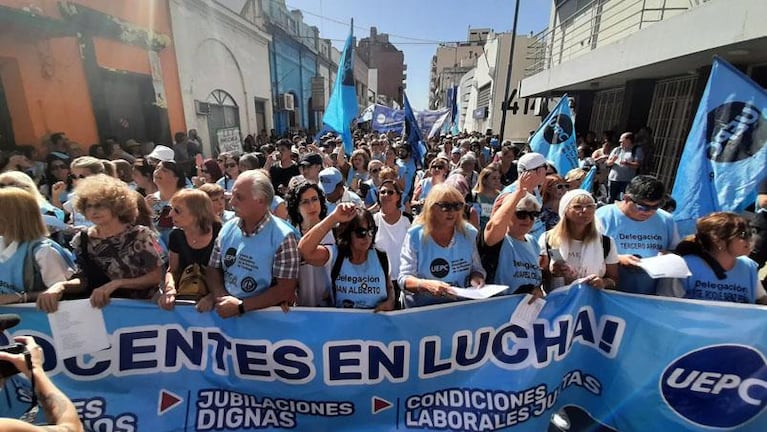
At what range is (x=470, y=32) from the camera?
64.7 meters

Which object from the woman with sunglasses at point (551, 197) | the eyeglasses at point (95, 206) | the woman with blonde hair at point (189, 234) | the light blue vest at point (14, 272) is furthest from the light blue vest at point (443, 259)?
the light blue vest at point (14, 272)

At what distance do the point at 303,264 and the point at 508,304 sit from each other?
4.24 ft

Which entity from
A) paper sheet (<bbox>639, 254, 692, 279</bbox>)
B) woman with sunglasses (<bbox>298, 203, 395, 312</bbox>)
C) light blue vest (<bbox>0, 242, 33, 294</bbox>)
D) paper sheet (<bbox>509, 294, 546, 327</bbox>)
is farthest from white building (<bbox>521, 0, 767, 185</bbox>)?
light blue vest (<bbox>0, 242, 33, 294</bbox>)

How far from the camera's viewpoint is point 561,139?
17.8ft

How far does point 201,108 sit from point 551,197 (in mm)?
11621

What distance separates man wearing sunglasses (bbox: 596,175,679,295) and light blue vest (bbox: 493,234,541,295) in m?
0.72

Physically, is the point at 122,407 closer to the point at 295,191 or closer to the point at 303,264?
the point at 303,264

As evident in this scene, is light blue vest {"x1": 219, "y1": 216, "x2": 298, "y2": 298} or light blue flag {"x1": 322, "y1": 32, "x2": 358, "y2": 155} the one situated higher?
light blue flag {"x1": 322, "y1": 32, "x2": 358, "y2": 155}

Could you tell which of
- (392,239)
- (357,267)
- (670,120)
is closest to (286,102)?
(670,120)

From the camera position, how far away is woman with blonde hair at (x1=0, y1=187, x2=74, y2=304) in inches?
87.0

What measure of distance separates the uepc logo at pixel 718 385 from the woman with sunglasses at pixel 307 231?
2.11 metres

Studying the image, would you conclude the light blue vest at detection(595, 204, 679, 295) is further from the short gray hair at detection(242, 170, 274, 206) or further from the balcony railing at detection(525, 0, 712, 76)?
the balcony railing at detection(525, 0, 712, 76)

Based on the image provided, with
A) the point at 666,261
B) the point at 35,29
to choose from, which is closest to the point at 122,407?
the point at 666,261

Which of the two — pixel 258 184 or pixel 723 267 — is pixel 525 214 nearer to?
pixel 723 267
